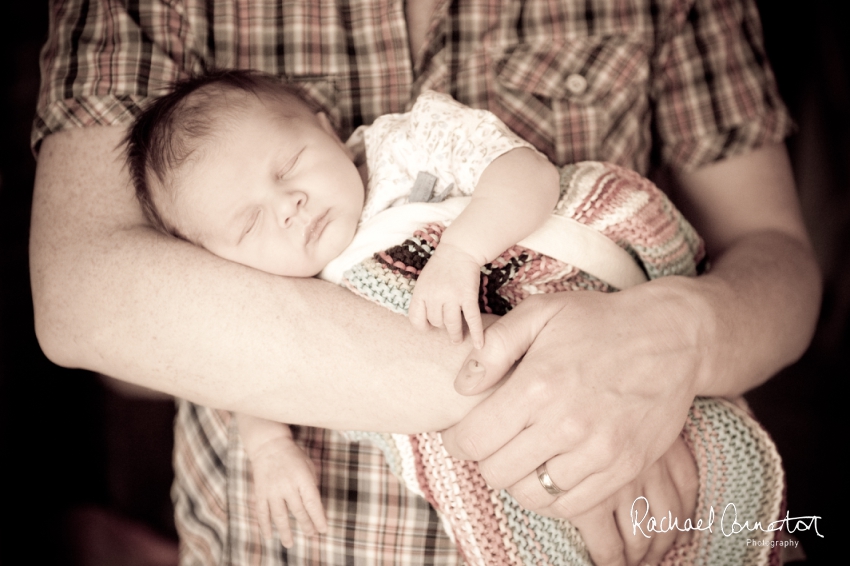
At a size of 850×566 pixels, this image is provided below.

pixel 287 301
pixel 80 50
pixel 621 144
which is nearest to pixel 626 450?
pixel 287 301

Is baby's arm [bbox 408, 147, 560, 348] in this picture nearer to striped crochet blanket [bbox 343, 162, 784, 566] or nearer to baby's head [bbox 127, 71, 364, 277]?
striped crochet blanket [bbox 343, 162, 784, 566]

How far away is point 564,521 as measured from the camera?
79 centimetres

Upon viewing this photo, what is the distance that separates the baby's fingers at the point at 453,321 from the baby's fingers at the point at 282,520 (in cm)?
40

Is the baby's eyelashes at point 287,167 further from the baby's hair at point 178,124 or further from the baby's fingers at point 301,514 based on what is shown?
the baby's fingers at point 301,514

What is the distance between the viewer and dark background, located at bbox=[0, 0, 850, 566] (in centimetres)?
134

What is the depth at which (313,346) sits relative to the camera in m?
0.75

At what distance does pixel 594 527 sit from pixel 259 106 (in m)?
0.77

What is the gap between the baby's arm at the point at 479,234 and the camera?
0.72 meters

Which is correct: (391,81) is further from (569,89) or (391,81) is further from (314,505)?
(314,505)

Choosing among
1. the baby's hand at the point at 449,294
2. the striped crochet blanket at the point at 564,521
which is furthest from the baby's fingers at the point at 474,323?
the striped crochet blanket at the point at 564,521

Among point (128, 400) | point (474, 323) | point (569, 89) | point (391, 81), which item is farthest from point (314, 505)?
point (128, 400)

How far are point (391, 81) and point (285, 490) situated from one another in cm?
71

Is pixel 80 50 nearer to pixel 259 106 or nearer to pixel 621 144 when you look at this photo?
pixel 259 106

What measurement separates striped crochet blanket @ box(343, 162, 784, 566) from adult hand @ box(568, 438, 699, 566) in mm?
17
